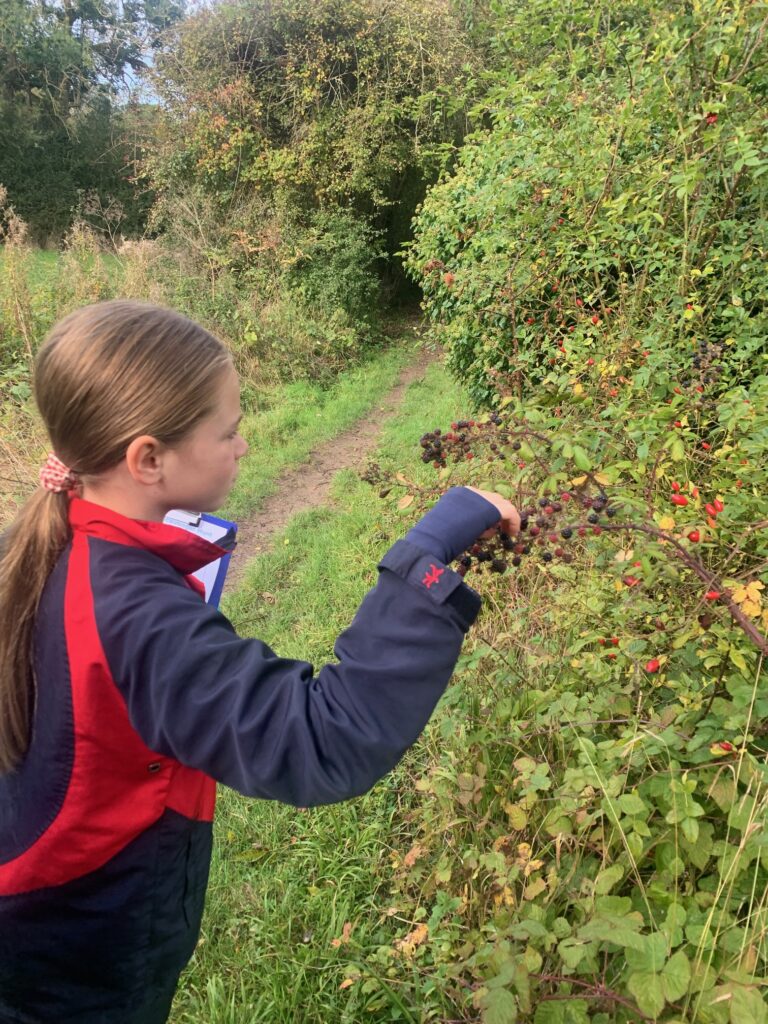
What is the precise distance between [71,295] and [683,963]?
9288 millimetres

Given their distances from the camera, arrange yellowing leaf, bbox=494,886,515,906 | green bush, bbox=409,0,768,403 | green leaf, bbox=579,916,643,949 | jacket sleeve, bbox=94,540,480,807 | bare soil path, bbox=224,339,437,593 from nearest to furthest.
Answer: jacket sleeve, bbox=94,540,480,807 < green leaf, bbox=579,916,643,949 < yellowing leaf, bbox=494,886,515,906 < green bush, bbox=409,0,768,403 < bare soil path, bbox=224,339,437,593

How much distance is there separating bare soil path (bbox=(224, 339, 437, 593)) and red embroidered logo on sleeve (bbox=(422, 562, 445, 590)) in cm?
374

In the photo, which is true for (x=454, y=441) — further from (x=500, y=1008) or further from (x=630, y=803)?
(x=500, y=1008)

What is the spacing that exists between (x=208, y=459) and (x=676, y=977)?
1281mm

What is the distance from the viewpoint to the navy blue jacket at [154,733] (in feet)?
2.99

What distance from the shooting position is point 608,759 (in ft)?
5.29

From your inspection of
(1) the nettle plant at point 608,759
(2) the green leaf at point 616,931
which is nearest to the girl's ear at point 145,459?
(1) the nettle plant at point 608,759

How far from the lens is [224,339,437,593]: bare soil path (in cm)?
507

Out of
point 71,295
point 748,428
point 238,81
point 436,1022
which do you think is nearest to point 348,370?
point 71,295

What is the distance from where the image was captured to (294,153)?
10914 millimetres

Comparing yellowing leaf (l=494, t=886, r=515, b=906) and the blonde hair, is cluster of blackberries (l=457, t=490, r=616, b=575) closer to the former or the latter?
the blonde hair

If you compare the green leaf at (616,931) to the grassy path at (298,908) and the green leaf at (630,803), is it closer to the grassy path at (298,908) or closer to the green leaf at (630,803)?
the green leaf at (630,803)

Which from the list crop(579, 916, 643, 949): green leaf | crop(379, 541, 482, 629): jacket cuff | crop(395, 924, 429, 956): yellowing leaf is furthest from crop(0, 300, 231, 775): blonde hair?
crop(395, 924, 429, 956): yellowing leaf

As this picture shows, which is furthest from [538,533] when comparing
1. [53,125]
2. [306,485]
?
[53,125]
